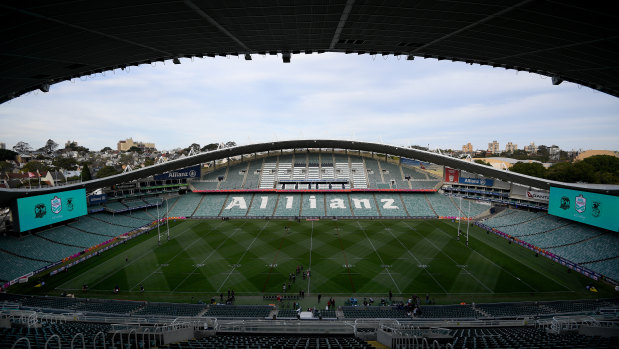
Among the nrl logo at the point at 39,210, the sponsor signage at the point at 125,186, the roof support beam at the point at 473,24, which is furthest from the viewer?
the sponsor signage at the point at 125,186

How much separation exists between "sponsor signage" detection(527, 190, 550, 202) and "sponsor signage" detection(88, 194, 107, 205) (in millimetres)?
69545

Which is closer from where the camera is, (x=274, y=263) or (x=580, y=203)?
(x=274, y=263)

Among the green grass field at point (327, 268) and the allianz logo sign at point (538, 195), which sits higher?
the allianz logo sign at point (538, 195)

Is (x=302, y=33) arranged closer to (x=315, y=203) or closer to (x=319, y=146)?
(x=315, y=203)

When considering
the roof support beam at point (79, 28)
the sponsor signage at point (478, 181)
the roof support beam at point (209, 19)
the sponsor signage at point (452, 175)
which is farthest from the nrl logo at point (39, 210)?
the sponsor signage at point (478, 181)

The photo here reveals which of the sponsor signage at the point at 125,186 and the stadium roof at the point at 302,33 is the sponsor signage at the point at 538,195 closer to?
the stadium roof at the point at 302,33

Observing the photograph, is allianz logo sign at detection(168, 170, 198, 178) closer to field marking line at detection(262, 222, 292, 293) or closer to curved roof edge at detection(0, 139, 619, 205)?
curved roof edge at detection(0, 139, 619, 205)

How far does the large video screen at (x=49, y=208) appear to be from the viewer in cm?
3122

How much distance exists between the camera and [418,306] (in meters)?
20.2

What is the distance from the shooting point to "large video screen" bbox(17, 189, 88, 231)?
31219mm

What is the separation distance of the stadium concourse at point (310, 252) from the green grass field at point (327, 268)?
456 mm

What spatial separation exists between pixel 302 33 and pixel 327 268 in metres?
23.6

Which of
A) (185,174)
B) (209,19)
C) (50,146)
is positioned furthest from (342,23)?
(50,146)

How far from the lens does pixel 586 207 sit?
107 ft
